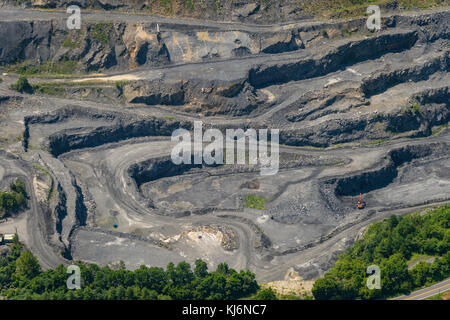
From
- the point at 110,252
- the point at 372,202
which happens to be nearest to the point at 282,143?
the point at 372,202

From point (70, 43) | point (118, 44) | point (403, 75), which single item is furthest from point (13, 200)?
point (403, 75)

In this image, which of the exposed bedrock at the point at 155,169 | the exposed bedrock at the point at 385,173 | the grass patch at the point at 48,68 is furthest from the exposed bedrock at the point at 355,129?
the grass patch at the point at 48,68

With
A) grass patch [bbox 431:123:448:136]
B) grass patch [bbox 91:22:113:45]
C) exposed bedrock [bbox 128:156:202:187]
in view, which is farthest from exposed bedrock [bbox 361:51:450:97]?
grass patch [bbox 91:22:113:45]

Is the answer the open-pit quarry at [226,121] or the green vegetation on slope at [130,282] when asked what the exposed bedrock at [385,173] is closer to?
the open-pit quarry at [226,121]

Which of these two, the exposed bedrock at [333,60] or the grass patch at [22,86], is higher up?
the exposed bedrock at [333,60]

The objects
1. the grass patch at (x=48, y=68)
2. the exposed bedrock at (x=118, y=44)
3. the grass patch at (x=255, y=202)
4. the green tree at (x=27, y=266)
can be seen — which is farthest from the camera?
the grass patch at (x=48, y=68)

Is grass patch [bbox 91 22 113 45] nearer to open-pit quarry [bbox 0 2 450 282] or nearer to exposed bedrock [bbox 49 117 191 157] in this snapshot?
open-pit quarry [bbox 0 2 450 282]
